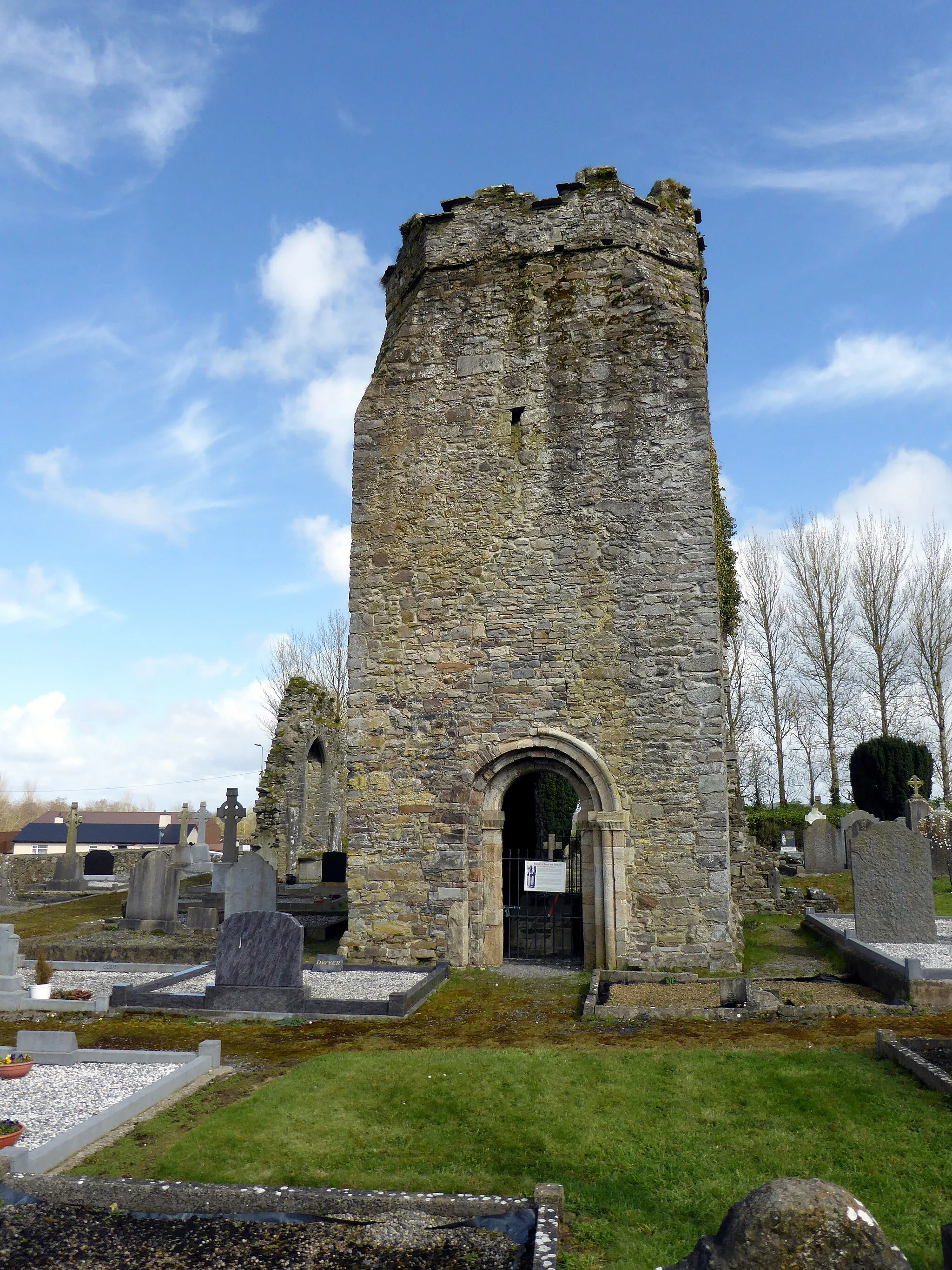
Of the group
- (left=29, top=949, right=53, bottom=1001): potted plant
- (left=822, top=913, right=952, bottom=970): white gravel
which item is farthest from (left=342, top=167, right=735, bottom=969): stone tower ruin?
(left=29, top=949, right=53, bottom=1001): potted plant

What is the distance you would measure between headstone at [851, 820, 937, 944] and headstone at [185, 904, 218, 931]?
900cm

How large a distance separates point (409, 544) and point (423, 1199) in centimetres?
896

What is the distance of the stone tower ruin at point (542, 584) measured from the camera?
10.8 meters

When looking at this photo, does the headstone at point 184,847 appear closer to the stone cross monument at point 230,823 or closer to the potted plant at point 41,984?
the stone cross monument at point 230,823

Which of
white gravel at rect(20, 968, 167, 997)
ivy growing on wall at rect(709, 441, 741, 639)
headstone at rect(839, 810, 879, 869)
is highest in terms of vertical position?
ivy growing on wall at rect(709, 441, 741, 639)

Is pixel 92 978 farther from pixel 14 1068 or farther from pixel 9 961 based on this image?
pixel 14 1068

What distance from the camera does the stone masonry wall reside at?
2247cm

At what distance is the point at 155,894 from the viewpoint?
13391 mm

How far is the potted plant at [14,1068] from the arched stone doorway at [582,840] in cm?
578

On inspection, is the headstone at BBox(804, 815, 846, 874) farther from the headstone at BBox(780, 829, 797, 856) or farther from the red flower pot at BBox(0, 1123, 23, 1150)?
the red flower pot at BBox(0, 1123, 23, 1150)

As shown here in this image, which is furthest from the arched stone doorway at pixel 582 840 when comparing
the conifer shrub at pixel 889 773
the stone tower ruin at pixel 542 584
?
the conifer shrub at pixel 889 773

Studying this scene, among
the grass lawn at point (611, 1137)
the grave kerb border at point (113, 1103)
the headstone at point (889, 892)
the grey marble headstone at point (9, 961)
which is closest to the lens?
the grass lawn at point (611, 1137)

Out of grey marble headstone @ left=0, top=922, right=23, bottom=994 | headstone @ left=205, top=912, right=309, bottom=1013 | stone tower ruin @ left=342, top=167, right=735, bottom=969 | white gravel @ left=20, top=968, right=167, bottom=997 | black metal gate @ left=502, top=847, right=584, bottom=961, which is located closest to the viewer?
headstone @ left=205, top=912, right=309, bottom=1013

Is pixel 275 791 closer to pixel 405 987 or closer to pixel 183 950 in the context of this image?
pixel 183 950
